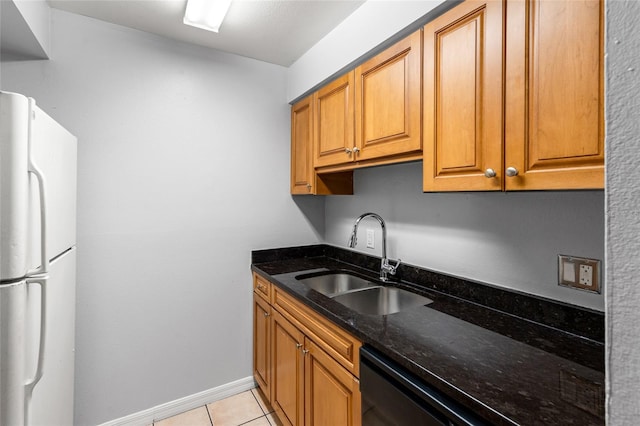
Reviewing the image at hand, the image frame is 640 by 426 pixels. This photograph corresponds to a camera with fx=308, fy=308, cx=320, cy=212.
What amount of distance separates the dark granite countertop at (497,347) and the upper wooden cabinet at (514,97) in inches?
20.4

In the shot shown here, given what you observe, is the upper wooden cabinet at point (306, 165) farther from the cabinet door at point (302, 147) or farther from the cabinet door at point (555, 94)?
the cabinet door at point (555, 94)

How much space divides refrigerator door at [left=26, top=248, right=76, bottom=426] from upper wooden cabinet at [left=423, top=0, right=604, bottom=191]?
146 cm

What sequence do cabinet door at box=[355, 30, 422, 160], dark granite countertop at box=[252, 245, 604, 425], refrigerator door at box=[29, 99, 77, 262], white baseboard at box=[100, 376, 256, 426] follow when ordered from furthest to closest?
white baseboard at box=[100, 376, 256, 426] < cabinet door at box=[355, 30, 422, 160] < refrigerator door at box=[29, 99, 77, 262] < dark granite countertop at box=[252, 245, 604, 425]

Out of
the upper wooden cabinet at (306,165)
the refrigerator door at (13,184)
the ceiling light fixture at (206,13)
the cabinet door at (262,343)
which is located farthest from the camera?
the upper wooden cabinet at (306,165)

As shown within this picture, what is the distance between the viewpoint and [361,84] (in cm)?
Answer: 165

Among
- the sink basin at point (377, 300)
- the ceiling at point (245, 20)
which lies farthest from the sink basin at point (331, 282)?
the ceiling at point (245, 20)

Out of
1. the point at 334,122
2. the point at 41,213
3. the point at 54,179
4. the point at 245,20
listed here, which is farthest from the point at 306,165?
the point at 41,213

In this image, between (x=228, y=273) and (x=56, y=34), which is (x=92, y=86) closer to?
(x=56, y=34)

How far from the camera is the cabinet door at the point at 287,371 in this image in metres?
1.57

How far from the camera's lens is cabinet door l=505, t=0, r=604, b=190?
81 cm

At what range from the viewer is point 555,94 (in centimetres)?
89

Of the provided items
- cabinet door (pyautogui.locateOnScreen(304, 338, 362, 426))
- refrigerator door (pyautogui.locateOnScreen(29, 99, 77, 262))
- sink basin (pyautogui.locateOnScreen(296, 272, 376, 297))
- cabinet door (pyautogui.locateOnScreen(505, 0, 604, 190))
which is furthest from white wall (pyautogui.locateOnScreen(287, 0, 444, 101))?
cabinet door (pyautogui.locateOnScreen(304, 338, 362, 426))

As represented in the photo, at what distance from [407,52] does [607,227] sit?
1292 mm

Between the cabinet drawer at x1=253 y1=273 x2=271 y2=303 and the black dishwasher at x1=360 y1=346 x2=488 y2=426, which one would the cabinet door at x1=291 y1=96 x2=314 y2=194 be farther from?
the black dishwasher at x1=360 y1=346 x2=488 y2=426
